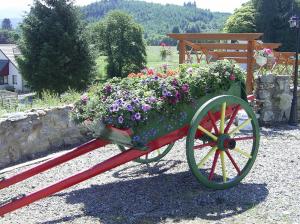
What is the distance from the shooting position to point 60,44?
83.4ft

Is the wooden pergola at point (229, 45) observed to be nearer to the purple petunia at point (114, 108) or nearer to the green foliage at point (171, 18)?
the purple petunia at point (114, 108)

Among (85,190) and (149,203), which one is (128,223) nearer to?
(149,203)

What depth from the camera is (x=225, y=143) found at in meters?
5.30

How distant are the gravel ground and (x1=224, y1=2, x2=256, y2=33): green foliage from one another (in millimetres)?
45028

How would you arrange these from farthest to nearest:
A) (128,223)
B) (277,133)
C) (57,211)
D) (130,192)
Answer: (277,133) < (130,192) < (57,211) < (128,223)

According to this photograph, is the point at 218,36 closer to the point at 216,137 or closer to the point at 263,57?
the point at 263,57

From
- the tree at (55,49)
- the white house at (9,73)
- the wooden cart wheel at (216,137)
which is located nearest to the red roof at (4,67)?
the white house at (9,73)

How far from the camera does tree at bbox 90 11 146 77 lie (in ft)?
166

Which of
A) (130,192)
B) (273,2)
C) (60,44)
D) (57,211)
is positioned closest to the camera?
(57,211)

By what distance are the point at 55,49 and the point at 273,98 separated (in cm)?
1770

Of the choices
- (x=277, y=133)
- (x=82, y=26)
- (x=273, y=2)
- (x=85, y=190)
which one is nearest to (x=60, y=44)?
(x=82, y=26)

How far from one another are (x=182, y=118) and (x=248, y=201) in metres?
1.12

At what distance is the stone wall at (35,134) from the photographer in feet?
22.5

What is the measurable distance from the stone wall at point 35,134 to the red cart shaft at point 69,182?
2.64 meters
